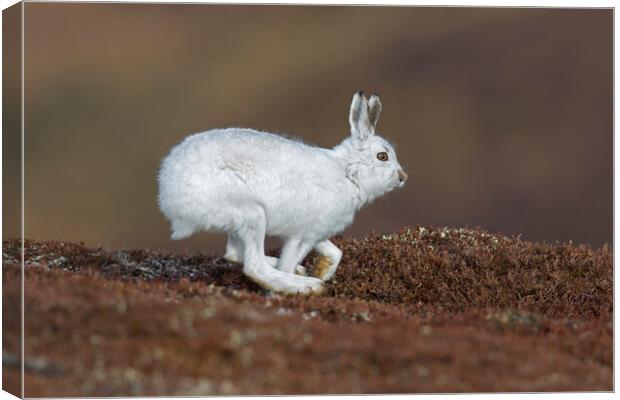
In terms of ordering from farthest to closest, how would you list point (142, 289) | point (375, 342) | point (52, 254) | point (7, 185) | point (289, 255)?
point (52, 254) → point (289, 255) → point (142, 289) → point (7, 185) → point (375, 342)

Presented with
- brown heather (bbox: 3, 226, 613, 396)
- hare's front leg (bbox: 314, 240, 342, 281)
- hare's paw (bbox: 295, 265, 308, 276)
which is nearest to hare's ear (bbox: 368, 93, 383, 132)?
hare's front leg (bbox: 314, 240, 342, 281)

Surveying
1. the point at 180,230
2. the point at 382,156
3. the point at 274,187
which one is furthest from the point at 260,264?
the point at 382,156

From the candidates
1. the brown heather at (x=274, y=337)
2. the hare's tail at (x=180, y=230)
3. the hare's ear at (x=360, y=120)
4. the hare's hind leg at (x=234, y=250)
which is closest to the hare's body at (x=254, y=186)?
the hare's tail at (x=180, y=230)

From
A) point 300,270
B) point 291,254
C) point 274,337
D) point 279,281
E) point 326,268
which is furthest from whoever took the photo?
point 300,270

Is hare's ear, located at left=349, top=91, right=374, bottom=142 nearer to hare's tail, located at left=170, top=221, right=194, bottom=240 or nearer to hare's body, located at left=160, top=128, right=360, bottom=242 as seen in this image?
hare's body, located at left=160, top=128, right=360, bottom=242

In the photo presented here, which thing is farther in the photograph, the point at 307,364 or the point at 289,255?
the point at 289,255

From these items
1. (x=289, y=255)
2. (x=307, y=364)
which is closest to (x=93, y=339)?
(x=307, y=364)

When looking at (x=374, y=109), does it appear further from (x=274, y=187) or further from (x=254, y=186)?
(x=254, y=186)

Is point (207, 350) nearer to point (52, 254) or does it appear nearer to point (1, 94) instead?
point (1, 94)
